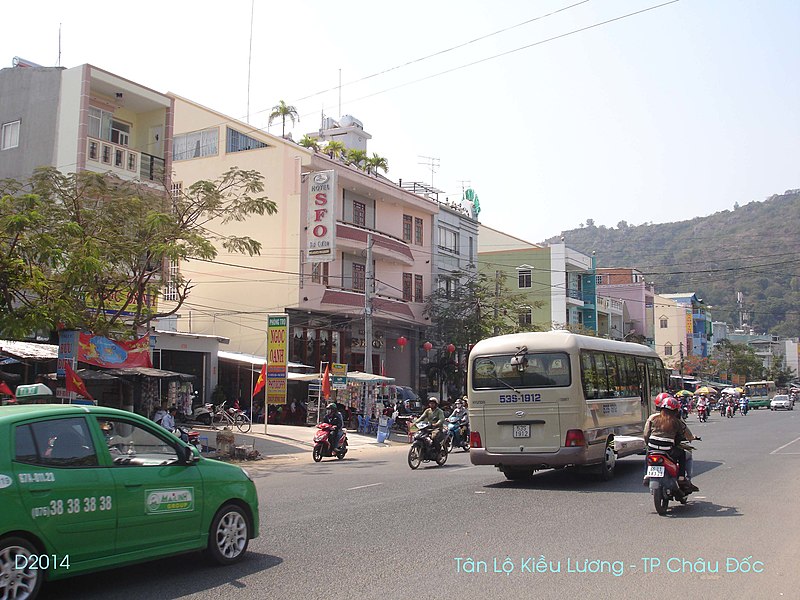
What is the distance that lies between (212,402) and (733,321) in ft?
460

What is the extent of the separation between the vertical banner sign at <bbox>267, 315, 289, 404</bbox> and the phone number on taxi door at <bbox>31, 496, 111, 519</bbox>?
757 inches

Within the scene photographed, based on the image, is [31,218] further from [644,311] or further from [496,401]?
[644,311]

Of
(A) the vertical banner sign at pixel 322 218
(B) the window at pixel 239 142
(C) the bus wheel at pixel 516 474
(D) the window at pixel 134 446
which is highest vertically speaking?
(B) the window at pixel 239 142

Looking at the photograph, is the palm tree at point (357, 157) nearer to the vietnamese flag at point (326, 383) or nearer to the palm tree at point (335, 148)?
the palm tree at point (335, 148)

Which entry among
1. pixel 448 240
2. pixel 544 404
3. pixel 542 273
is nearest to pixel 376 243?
pixel 448 240

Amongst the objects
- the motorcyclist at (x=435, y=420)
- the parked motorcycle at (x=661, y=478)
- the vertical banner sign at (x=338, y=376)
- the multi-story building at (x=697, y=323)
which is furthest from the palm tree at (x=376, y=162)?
the multi-story building at (x=697, y=323)

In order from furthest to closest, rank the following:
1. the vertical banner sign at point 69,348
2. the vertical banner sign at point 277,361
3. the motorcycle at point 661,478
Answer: the vertical banner sign at point 277,361 < the vertical banner sign at point 69,348 < the motorcycle at point 661,478

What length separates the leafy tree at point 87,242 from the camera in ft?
54.9

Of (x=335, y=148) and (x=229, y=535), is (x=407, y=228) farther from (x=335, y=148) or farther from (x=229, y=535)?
→ (x=229, y=535)

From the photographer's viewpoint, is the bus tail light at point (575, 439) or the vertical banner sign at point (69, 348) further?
the vertical banner sign at point (69, 348)

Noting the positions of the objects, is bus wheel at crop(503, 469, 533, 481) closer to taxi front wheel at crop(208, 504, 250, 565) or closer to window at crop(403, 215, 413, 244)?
taxi front wheel at crop(208, 504, 250, 565)

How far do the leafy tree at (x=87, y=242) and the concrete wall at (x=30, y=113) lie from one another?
22.7 ft

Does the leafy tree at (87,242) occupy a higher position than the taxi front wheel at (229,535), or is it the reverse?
the leafy tree at (87,242)

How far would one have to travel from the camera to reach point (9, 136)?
28844 millimetres
